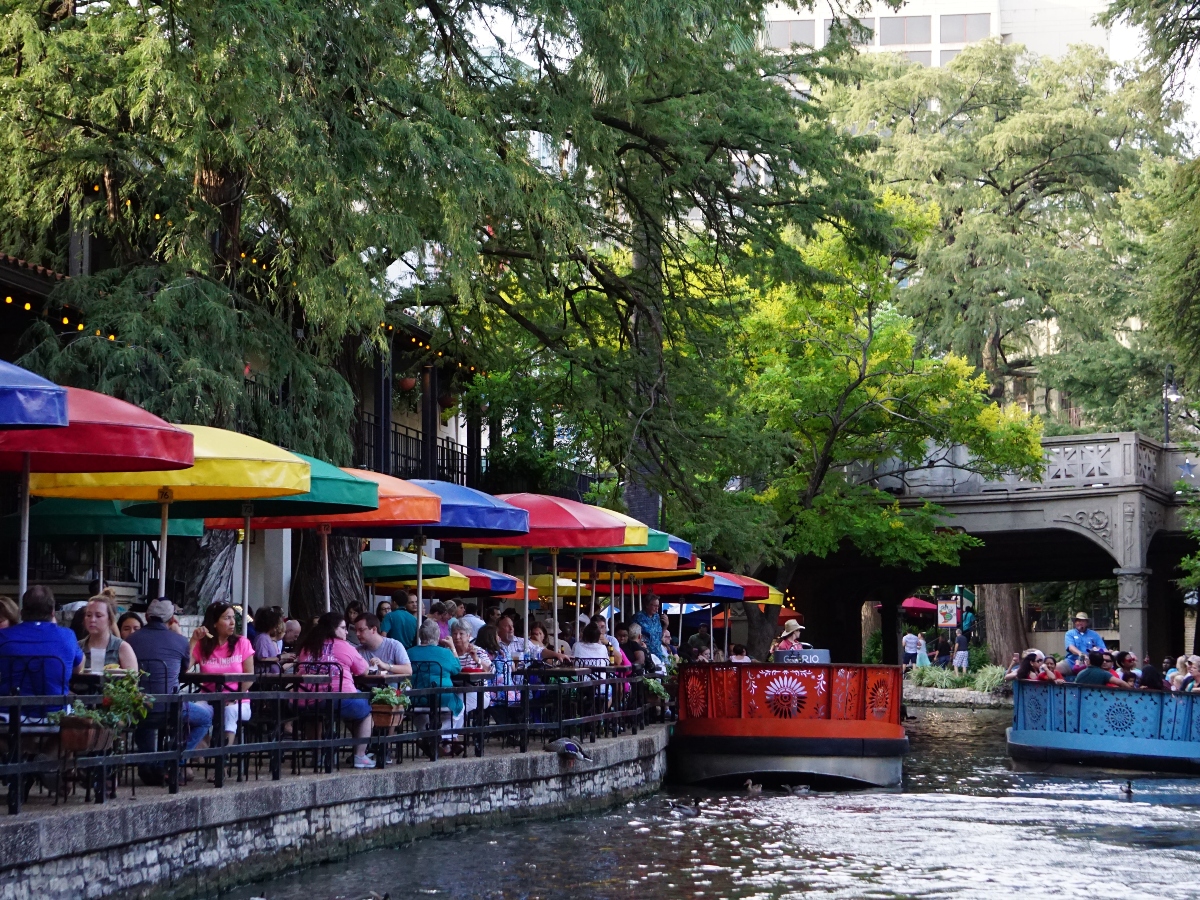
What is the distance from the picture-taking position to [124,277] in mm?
16969

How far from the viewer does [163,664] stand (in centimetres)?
1112

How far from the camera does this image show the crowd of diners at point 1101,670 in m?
22.7

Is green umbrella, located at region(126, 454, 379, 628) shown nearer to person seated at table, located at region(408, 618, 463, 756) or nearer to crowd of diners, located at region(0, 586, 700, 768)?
crowd of diners, located at region(0, 586, 700, 768)

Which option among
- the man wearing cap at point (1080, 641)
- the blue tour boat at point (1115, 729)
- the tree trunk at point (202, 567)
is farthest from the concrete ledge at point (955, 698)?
the tree trunk at point (202, 567)

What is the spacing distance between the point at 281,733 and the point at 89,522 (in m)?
5.96

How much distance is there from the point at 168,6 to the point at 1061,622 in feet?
197

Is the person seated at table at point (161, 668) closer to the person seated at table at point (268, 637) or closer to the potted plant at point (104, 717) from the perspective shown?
the potted plant at point (104, 717)

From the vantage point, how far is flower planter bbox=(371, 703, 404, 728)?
13109 mm

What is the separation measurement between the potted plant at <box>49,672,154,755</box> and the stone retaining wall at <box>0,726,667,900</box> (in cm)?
34

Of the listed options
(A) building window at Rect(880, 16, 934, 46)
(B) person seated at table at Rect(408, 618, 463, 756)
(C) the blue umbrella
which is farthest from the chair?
(A) building window at Rect(880, 16, 934, 46)

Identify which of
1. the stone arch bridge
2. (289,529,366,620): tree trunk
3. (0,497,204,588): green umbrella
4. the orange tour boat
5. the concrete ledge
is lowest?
the concrete ledge

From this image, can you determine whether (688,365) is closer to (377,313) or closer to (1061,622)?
(377,313)

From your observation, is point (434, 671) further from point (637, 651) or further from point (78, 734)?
point (637, 651)

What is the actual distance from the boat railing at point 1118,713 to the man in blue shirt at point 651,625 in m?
5.28
